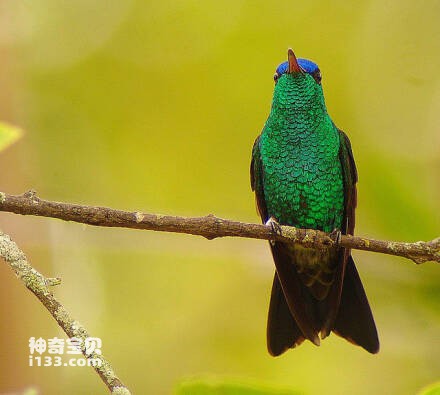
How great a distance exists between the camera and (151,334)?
3.10 metres

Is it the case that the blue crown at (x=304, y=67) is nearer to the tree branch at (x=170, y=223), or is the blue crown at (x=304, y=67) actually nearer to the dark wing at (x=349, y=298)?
the dark wing at (x=349, y=298)

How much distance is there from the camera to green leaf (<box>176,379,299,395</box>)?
0.64 meters

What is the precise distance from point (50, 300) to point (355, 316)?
1.35 metres

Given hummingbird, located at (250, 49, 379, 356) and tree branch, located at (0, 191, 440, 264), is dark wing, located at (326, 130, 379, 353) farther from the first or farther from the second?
tree branch, located at (0, 191, 440, 264)

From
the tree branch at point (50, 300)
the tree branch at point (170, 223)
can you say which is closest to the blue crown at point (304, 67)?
the tree branch at point (170, 223)

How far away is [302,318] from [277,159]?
552 mm

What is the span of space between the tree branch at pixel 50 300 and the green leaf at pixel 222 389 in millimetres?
195

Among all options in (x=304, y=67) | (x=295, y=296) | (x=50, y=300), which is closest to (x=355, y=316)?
(x=295, y=296)

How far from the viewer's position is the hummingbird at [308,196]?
2117 millimetres

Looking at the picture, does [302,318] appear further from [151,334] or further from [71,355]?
[151,334]

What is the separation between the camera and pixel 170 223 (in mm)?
1238

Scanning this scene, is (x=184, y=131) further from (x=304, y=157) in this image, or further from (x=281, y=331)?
(x=281, y=331)

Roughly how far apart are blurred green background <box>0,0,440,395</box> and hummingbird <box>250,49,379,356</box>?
1.80 feet

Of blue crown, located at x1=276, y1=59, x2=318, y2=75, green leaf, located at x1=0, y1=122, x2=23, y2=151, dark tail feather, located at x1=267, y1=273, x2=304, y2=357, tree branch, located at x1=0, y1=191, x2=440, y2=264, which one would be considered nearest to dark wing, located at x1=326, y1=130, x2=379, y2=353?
dark tail feather, located at x1=267, y1=273, x2=304, y2=357
